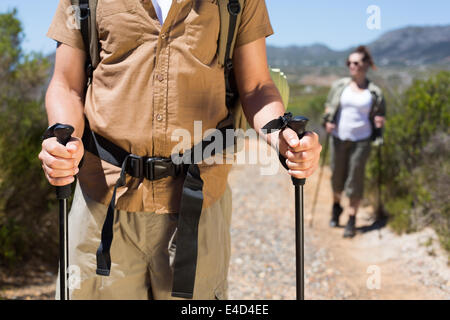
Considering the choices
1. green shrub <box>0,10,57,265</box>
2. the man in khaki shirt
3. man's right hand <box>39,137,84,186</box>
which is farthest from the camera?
green shrub <box>0,10,57,265</box>

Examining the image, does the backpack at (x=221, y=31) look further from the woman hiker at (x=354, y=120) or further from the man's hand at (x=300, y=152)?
the woman hiker at (x=354, y=120)

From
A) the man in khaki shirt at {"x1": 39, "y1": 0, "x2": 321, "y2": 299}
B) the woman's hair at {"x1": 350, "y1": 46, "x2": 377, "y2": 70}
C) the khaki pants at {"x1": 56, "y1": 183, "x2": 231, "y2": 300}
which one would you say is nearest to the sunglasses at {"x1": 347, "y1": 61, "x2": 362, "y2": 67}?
the woman's hair at {"x1": 350, "y1": 46, "x2": 377, "y2": 70}

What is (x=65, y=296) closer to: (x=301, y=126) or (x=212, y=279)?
(x=212, y=279)

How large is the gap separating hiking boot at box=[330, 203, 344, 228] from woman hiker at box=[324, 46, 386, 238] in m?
0.37

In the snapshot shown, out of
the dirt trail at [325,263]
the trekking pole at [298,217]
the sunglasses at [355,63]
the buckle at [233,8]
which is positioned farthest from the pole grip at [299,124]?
the sunglasses at [355,63]

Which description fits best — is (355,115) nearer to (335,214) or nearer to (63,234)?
(335,214)

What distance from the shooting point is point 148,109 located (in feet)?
5.35

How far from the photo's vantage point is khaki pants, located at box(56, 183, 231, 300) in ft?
5.60

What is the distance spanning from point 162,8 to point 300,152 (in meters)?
0.77

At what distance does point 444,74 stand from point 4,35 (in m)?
6.00

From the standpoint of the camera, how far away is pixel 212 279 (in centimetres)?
179

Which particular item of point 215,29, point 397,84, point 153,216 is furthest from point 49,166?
point 397,84

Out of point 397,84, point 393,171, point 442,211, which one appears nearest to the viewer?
point 442,211

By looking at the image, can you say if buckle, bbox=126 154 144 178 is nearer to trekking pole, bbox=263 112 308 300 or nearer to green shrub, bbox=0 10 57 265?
trekking pole, bbox=263 112 308 300
